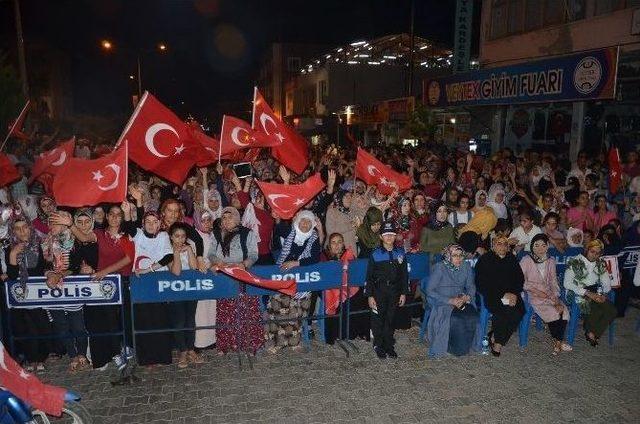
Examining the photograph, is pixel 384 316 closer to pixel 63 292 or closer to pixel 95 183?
pixel 63 292

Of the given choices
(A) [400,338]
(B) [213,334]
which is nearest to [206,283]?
(B) [213,334]

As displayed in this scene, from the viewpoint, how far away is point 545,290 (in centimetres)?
703

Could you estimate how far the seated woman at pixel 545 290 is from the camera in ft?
22.8

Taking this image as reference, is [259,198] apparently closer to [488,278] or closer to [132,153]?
[132,153]

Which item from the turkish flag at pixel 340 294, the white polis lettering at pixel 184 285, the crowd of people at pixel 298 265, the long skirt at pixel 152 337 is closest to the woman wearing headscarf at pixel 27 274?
the crowd of people at pixel 298 265

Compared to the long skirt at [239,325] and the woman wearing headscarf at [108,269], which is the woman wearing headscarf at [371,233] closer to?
the long skirt at [239,325]

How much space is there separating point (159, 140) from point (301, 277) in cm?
281

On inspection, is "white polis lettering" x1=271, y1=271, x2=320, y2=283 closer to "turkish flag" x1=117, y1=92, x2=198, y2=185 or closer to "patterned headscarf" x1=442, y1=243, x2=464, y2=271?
"patterned headscarf" x1=442, y1=243, x2=464, y2=271

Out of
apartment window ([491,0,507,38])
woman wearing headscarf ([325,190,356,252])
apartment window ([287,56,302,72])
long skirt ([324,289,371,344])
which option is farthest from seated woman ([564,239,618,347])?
apartment window ([287,56,302,72])

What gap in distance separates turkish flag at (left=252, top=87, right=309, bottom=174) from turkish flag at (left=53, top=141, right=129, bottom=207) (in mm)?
2406

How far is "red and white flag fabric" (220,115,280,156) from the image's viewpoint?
26.8 ft

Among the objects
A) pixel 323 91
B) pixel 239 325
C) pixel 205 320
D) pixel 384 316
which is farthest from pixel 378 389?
pixel 323 91

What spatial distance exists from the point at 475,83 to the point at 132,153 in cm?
1315

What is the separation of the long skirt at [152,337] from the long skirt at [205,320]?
380mm
